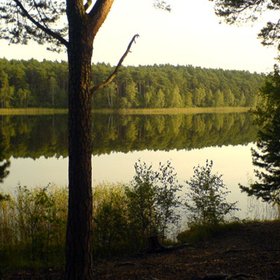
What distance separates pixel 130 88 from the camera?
9612 cm

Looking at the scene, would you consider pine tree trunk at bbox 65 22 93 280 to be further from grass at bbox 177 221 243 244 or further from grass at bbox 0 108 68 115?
grass at bbox 0 108 68 115

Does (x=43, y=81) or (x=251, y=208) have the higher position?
(x=43, y=81)

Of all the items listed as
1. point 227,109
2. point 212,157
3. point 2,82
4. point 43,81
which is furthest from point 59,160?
point 227,109

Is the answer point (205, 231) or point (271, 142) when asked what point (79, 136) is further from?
point (271, 142)

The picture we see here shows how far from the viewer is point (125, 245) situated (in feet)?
32.0

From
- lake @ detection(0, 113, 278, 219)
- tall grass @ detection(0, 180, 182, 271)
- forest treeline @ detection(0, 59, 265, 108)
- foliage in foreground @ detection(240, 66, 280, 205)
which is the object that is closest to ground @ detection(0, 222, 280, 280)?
tall grass @ detection(0, 180, 182, 271)

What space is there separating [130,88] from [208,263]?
89.3 metres

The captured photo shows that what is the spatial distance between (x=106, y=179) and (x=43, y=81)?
78.4 metres

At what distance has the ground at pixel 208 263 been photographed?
7.14 m

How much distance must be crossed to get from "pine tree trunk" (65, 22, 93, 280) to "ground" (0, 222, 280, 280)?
1.77 meters

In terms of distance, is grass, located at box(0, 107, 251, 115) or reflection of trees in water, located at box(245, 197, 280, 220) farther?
grass, located at box(0, 107, 251, 115)

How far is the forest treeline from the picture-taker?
309 ft

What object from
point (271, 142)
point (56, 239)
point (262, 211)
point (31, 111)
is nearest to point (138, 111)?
point (31, 111)

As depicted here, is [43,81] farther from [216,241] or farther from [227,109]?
[216,241]
